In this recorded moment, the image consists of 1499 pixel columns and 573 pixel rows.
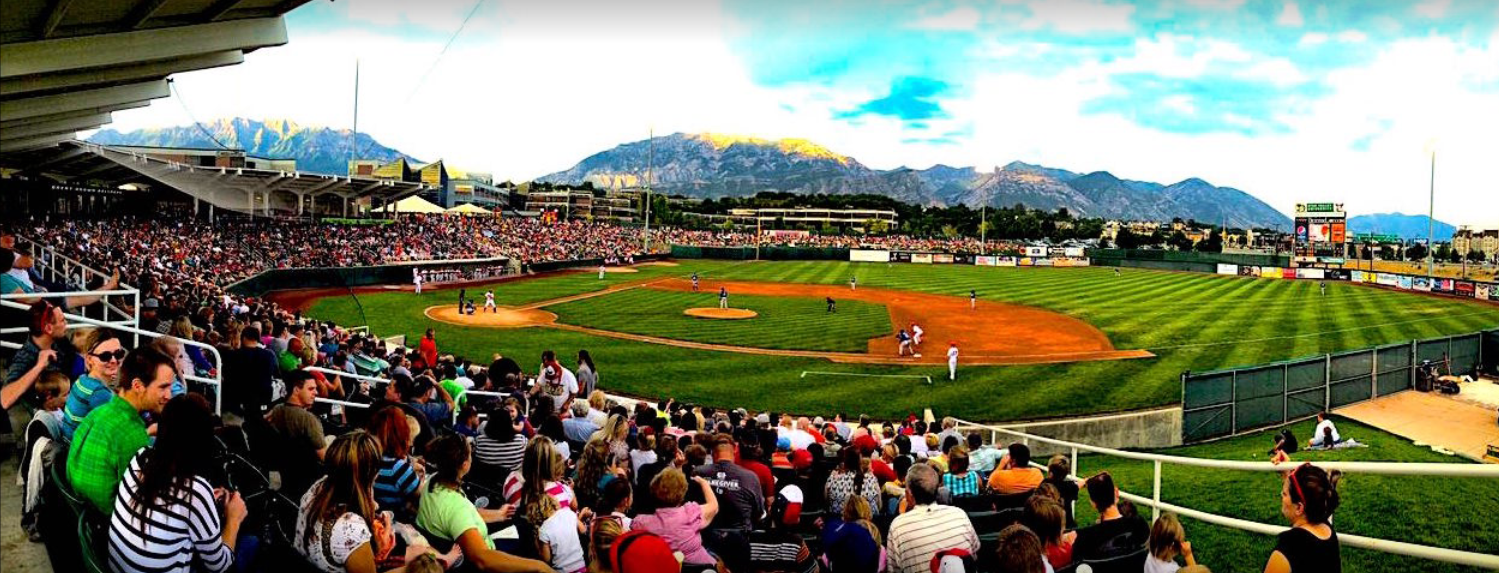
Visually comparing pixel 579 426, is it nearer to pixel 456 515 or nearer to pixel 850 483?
pixel 850 483

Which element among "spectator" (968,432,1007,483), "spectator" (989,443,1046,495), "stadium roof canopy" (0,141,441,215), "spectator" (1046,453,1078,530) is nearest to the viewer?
"spectator" (1046,453,1078,530)

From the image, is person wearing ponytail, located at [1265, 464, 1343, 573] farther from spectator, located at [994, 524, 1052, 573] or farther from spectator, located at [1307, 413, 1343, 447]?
spectator, located at [1307, 413, 1343, 447]

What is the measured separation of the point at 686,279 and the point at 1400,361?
40.7 m

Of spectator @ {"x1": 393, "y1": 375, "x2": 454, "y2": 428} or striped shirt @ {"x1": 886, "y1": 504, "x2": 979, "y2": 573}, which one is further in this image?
spectator @ {"x1": 393, "y1": 375, "x2": 454, "y2": 428}

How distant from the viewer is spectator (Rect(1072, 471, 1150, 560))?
5.57m

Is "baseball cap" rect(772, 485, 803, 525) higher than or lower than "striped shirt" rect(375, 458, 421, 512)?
lower

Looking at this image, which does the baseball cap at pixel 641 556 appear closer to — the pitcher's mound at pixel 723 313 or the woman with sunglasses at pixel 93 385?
the woman with sunglasses at pixel 93 385

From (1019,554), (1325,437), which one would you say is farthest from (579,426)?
(1325,437)

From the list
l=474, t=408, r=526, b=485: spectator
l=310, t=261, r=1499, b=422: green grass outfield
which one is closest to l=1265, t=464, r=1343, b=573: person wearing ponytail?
l=474, t=408, r=526, b=485: spectator

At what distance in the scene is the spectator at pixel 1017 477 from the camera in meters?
7.73

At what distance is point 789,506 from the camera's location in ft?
22.4

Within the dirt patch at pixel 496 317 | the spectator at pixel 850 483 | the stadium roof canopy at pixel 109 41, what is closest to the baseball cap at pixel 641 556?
the spectator at pixel 850 483

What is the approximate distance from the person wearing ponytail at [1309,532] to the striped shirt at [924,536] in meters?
1.75

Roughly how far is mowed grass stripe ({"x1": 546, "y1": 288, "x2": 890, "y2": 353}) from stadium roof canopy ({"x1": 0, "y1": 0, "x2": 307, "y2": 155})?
20546 millimetres
